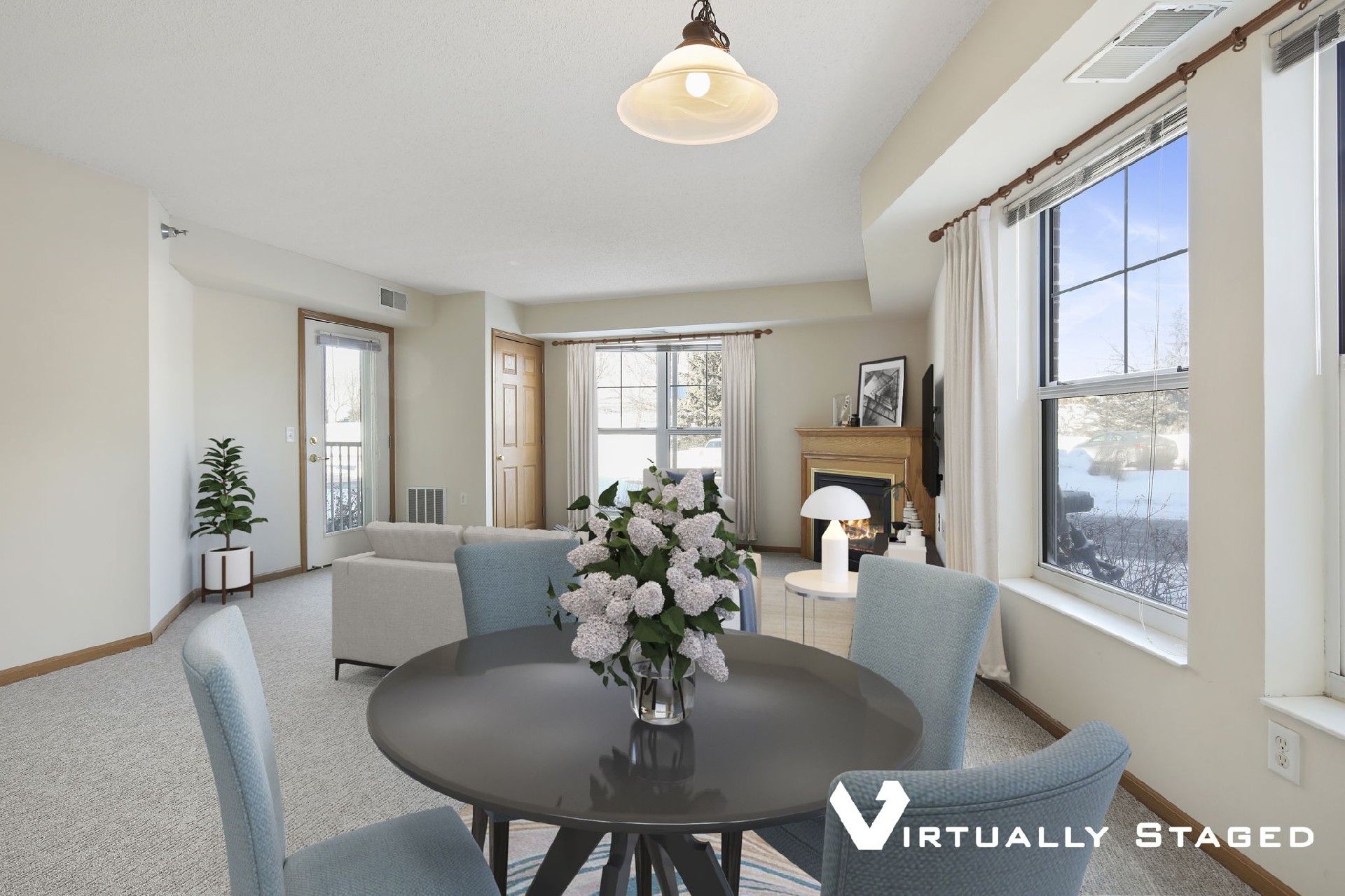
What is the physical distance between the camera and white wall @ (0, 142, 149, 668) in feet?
11.6

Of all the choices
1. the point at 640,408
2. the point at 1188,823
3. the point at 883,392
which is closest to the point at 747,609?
the point at 1188,823

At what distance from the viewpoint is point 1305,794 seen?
67.7 inches

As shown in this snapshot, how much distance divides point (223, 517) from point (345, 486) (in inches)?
59.0

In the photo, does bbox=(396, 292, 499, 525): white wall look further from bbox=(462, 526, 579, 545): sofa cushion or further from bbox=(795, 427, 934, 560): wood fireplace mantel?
bbox=(462, 526, 579, 545): sofa cushion

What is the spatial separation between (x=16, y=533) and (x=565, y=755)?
3991 millimetres

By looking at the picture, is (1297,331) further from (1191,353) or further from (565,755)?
(565,755)

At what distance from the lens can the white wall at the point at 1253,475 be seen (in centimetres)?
183

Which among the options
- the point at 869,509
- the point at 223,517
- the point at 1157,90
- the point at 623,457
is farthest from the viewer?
the point at 623,457

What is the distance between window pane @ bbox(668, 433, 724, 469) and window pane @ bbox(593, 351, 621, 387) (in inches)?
38.8

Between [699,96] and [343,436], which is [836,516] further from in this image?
[343,436]

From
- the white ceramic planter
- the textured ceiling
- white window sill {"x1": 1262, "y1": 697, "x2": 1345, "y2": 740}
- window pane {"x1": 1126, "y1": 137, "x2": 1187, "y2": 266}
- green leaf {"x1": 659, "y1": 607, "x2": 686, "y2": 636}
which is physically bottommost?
the white ceramic planter

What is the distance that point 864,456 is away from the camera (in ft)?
21.0

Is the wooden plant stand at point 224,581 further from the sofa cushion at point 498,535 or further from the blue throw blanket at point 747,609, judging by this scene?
the blue throw blanket at point 747,609

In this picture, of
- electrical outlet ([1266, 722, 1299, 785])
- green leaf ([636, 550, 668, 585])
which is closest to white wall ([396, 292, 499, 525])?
green leaf ([636, 550, 668, 585])
